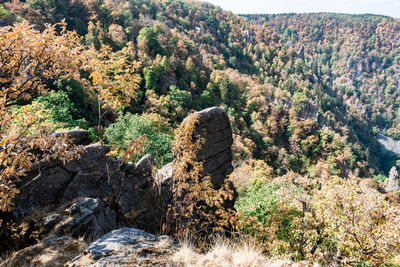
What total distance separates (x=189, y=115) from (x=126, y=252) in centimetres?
666

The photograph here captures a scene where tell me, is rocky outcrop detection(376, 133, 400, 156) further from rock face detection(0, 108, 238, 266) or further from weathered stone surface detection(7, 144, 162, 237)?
weathered stone surface detection(7, 144, 162, 237)

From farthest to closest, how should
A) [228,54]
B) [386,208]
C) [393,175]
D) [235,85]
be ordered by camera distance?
[228,54] → [393,175] → [235,85] → [386,208]

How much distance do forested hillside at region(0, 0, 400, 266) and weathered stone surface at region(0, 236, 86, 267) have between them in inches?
79.6

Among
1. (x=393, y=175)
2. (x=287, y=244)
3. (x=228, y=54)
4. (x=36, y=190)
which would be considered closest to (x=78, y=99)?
(x=36, y=190)

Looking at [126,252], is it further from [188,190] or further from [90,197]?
[90,197]

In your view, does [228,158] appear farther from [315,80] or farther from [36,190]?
[315,80]

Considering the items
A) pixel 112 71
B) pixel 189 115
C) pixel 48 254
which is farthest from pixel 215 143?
pixel 48 254

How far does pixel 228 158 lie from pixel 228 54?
402 ft

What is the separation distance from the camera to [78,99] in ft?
104

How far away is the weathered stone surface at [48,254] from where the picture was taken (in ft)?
17.8

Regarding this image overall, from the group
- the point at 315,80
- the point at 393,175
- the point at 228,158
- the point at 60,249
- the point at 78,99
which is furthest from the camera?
the point at 315,80

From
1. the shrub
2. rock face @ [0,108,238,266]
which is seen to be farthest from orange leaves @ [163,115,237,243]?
the shrub

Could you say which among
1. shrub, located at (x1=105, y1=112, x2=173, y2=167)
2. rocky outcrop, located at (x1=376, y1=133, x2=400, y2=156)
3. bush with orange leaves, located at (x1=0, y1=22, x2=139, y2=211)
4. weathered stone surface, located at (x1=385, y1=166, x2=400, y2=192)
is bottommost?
rocky outcrop, located at (x1=376, y1=133, x2=400, y2=156)

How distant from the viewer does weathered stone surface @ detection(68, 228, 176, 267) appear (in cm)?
426
